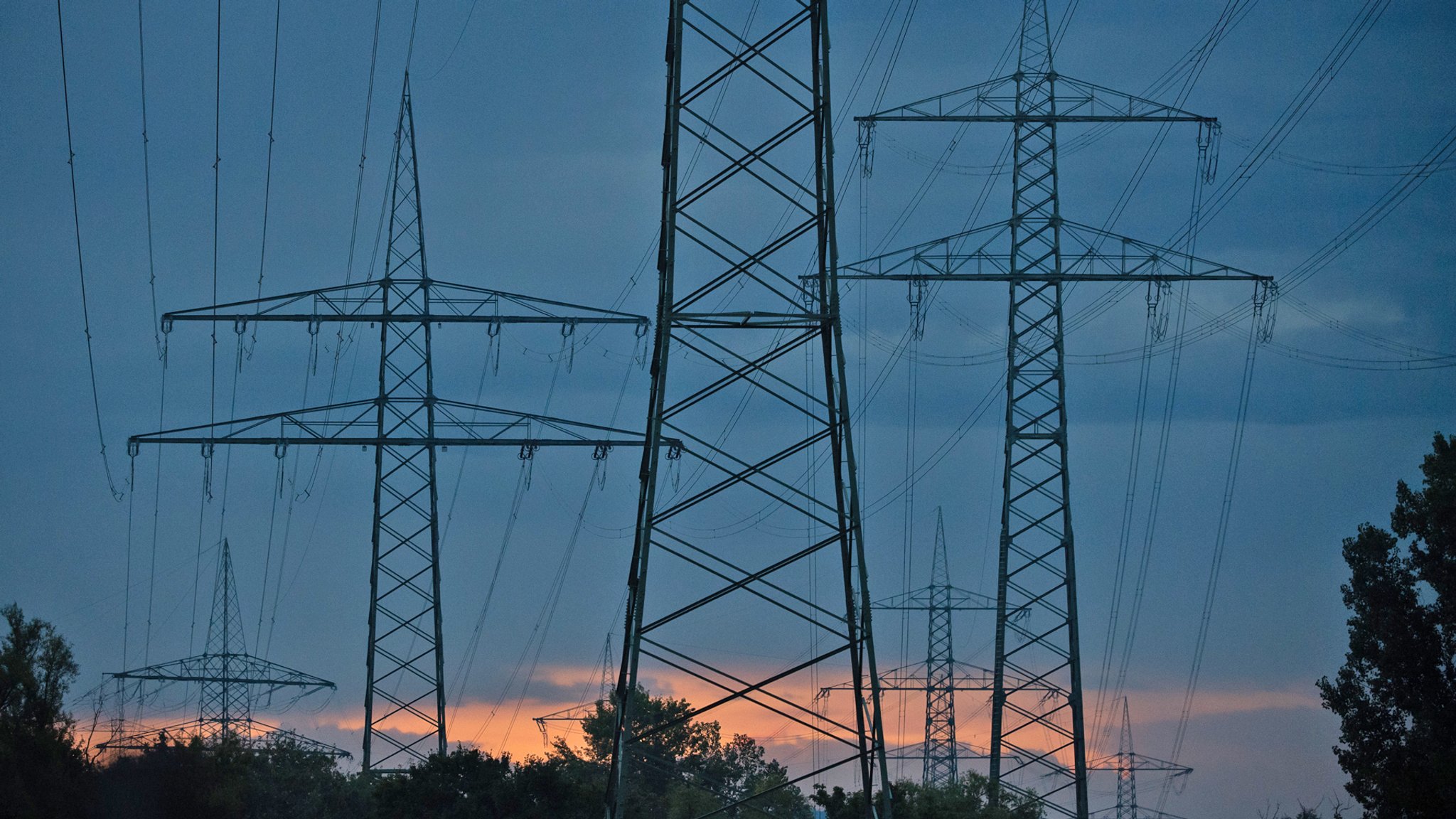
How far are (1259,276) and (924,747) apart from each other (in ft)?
111

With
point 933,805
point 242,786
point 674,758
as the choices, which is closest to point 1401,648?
point 933,805

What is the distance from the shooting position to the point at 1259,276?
38.1m

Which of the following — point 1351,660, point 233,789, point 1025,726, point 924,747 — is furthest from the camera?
point 924,747

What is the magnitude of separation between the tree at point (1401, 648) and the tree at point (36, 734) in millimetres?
33090

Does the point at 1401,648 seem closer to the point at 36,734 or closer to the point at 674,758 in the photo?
the point at 36,734

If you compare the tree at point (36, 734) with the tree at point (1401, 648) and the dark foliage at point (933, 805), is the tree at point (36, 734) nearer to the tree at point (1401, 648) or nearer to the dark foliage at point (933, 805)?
the dark foliage at point (933, 805)

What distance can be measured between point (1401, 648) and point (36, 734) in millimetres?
36250

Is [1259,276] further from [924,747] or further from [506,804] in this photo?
[924,747]

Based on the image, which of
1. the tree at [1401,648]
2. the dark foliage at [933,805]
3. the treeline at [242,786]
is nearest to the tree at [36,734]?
the treeline at [242,786]

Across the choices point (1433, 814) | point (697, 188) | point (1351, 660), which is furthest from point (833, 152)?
point (1351, 660)

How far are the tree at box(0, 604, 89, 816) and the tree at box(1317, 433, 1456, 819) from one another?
33090mm

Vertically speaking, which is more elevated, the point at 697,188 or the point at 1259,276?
the point at 1259,276

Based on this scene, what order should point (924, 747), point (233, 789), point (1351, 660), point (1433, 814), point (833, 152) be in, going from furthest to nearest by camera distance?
point (924, 747) < point (233, 789) < point (1351, 660) < point (1433, 814) < point (833, 152)

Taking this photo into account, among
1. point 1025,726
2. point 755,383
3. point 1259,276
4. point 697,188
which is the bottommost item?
point 1025,726
